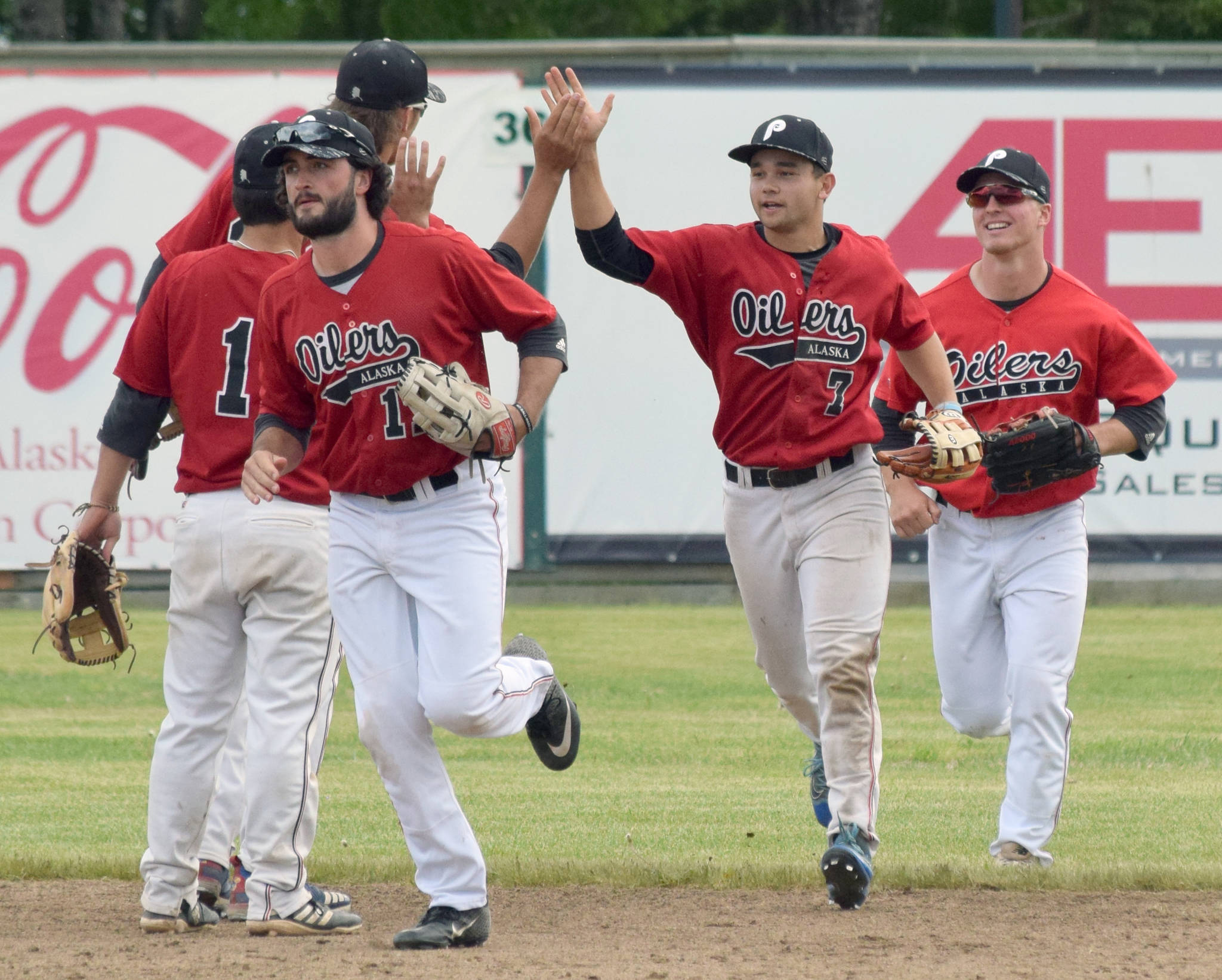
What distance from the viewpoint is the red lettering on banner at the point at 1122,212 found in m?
13.9

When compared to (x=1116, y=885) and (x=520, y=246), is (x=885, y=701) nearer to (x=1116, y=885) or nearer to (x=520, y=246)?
(x=1116, y=885)

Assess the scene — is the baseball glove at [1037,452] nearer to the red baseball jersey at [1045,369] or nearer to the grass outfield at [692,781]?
the red baseball jersey at [1045,369]

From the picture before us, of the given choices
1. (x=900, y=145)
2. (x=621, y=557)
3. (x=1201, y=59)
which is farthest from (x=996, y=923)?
(x=1201, y=59)

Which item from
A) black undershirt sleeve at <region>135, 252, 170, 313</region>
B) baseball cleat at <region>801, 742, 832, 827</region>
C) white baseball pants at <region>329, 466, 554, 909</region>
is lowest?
baseball cleat at <region>801, 742, 832, 827</region>

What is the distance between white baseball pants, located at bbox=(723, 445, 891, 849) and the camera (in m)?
5.05

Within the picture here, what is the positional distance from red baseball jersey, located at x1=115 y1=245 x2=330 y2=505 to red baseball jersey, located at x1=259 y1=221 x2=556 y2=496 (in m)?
0.23

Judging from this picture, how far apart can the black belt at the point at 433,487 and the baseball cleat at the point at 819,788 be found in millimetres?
1672

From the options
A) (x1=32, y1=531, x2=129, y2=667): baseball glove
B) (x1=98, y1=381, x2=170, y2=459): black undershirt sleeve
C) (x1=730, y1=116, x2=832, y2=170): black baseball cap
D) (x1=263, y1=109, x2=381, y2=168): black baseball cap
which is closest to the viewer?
(x1=263, y1=109, x2=381, y2=168): black baseball cap

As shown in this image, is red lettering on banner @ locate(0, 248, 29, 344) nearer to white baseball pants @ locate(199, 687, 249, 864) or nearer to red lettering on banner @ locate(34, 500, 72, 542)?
red lettering on banner @ locate(34, 500, 72, 542)

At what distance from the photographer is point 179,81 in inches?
547

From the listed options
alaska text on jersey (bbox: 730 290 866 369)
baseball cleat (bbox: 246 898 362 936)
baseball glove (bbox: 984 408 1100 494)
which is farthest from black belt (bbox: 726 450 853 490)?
baseball cleat (bbox: 246 898 362 936)

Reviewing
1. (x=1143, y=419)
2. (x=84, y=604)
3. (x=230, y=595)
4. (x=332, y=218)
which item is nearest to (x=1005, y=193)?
(x=1143, y=419)

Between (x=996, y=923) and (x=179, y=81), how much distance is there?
11.0 metres

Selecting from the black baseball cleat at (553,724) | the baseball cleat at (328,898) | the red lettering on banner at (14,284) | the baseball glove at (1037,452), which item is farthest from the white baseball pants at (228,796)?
the red lettering on banner at (14,284)
